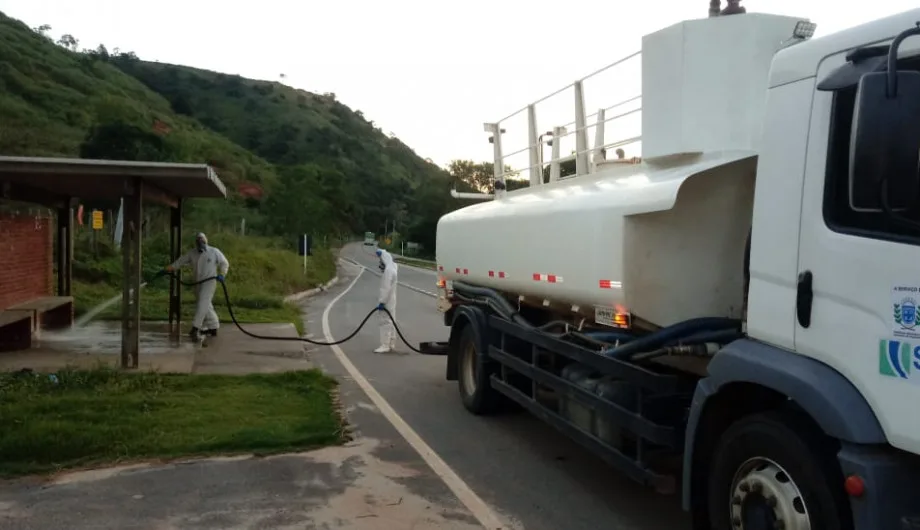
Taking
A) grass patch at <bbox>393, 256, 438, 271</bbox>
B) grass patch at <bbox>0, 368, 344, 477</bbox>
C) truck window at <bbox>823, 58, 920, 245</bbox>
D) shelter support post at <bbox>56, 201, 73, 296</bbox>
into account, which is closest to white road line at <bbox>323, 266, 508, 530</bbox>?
grass patch at <bbox>0, 368, 344, 477</bbox>

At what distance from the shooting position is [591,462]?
6891mm

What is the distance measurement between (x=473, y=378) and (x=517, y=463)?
2.06 metres

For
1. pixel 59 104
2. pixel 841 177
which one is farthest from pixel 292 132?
pixel 841 177

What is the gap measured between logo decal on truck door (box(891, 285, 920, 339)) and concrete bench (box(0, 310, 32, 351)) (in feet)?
37.9

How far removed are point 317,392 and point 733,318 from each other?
580 cm

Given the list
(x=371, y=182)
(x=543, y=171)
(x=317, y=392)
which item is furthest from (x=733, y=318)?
(x=371, y=182)

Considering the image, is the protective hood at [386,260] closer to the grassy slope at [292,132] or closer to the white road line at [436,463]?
the white road line at [436,463]

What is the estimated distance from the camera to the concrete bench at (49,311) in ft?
43.4

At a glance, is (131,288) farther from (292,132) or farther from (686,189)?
(292,132)

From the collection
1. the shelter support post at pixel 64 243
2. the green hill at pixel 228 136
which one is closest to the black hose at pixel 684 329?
the shelter support post at pixel 64 243

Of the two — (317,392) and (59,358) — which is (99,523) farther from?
(59,358)

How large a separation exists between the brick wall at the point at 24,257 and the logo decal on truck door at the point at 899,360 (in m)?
13.2

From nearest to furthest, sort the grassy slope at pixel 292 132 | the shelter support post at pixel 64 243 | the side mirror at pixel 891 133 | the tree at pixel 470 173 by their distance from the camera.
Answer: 1. the side mirror at pixel 891 133
2. the shelter support post at pixel 64 243
3. the tree at pixel 470 173
4. the grassy slope at pixel 292 132

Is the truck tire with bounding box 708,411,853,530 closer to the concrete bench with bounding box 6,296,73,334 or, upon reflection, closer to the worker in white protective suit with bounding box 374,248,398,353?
the worker in white protective suit with bounding box 374,248,398,353
